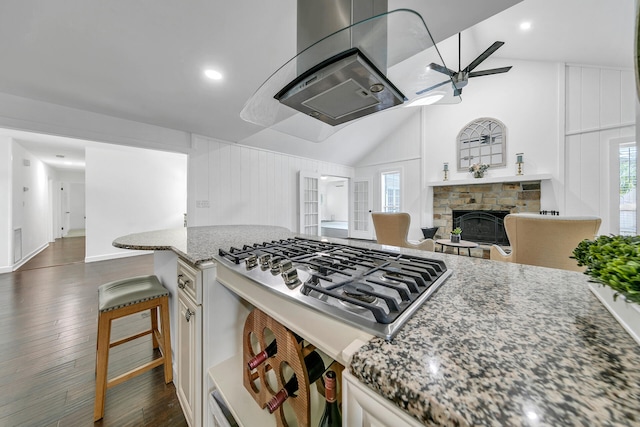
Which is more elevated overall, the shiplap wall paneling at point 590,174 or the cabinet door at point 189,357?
the shiplap wall paneling at point 590,174

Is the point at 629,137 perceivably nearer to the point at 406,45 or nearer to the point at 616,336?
the point at 406,45

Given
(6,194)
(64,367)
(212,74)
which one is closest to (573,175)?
(212,74)

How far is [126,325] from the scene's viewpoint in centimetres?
215

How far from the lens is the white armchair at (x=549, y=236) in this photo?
178cm

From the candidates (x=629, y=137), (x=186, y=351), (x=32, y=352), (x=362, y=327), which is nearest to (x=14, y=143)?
(x=32, y=352)

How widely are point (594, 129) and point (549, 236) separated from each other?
3415 mm

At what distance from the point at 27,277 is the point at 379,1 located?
570cm

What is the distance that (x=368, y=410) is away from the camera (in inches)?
15.3

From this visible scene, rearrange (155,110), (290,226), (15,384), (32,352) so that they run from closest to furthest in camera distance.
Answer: (15,384) → (32,352) → (155,110) → (290,226)

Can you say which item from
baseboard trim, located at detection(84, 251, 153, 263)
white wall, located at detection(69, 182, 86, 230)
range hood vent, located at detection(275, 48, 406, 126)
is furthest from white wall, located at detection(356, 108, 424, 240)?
white wall, located at detection(69, 182, 86, 230)

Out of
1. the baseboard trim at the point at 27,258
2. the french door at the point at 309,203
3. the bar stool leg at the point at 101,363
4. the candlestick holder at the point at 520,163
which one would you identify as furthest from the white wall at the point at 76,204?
the candlestick holder at the point at 520,163

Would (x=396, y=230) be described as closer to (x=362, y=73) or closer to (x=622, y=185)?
(x=362, y=73)

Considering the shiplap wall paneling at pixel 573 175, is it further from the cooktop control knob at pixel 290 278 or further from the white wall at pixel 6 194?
the white wall at pixel 6 194

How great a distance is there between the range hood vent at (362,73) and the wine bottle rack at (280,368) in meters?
0.95
